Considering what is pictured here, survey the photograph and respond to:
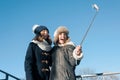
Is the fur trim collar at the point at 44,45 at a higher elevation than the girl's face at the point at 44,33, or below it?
below

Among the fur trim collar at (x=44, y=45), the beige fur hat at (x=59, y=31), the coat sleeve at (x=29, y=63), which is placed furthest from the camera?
the beige fur hat at (x=59, y=31)

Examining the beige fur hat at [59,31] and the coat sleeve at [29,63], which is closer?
the coat sleeve at [29,63]

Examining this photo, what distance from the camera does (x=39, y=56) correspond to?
199 inches

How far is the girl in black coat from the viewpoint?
4.96m

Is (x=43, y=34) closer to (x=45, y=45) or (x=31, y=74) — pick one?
(x=45, y=45)

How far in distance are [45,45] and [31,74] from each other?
0.49 m

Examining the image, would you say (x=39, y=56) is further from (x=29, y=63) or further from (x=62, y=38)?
(x=62, y=38)

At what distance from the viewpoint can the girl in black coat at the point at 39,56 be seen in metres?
4.96

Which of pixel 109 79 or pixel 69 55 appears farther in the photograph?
pixel 109 79

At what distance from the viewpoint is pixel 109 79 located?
5957mm

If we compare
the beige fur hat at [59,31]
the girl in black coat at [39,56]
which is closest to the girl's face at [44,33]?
the girl in black coat at [39,56]

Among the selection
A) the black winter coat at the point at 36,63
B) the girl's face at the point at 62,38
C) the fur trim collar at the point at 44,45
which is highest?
the girl's face at the point at 62,38

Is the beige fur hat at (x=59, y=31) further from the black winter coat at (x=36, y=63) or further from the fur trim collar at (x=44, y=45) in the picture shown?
the black winter coat at (x=36, y=63)

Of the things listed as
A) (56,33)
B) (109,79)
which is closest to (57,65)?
(56,33)
